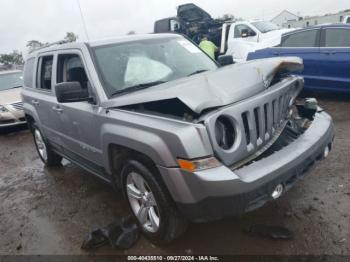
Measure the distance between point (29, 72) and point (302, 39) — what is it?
5430 mm

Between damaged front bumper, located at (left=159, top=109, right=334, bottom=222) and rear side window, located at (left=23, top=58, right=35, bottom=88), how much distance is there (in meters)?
3.55

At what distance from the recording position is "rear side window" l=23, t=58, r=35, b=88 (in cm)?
524

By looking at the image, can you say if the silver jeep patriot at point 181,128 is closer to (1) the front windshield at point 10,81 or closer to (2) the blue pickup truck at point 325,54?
(2) the blue pickup truck at point 325,54

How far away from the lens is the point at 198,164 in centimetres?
242

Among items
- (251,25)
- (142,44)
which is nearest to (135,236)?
(142,44)

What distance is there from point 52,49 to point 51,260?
2.66 m

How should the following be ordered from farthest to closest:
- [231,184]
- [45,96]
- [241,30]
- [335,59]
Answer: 1. [241,30]
2. [335,59]
3. [45,96]
4. [231,184]

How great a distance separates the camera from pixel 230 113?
2568 millimetres

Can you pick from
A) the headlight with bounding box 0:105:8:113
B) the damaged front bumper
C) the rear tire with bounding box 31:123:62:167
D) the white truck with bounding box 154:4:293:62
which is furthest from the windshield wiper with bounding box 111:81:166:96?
the white truck with bounding box 154:4:293:62

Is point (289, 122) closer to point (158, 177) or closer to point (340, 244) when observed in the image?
point (340, 244)

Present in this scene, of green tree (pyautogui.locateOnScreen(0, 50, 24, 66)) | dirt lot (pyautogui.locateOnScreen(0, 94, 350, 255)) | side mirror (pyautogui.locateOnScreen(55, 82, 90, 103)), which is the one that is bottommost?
green tree (pyautogui.locateOnScreen(0, 50, 24, 66))

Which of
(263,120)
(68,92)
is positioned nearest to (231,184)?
(263,120)

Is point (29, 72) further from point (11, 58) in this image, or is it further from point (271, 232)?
point (11, 58)

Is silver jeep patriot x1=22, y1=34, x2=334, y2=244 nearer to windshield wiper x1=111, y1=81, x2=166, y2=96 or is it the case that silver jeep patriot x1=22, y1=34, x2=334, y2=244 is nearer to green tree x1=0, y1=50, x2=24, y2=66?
windshield wiper x1=111, y1=81, x2=166, y2=96
